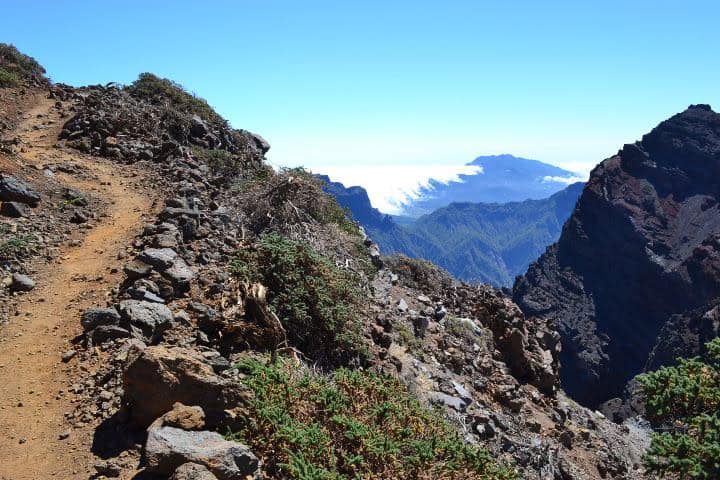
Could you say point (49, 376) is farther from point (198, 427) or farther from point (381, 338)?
point (381, 338)

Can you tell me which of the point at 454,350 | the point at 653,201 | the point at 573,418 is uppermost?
the point at 653,201

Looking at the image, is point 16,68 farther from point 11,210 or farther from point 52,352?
point 52,352

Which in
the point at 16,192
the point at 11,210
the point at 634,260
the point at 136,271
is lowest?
the point at 136,271

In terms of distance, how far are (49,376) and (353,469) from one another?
3898 millimetres

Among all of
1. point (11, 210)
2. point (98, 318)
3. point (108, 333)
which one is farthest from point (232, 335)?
point (11, 210)

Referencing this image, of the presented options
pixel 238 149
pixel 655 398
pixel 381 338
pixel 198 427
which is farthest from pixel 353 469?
pixel 238 149

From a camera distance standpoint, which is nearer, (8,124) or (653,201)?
(8,124)

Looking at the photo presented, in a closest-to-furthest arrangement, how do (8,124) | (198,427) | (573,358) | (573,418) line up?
(198,427) → (573,418) → (8,124) → (573,358)

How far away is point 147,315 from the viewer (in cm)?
725

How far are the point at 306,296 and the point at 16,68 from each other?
22.4 metres

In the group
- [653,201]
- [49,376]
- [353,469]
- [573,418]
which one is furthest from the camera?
[653,201]

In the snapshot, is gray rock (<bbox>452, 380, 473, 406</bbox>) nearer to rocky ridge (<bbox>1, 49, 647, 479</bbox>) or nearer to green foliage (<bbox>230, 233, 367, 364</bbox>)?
rocky ridge (<bbox>1, 49, 647, 479</bbox>)

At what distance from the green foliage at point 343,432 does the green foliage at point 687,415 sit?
265cm

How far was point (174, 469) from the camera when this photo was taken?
15.6ft
